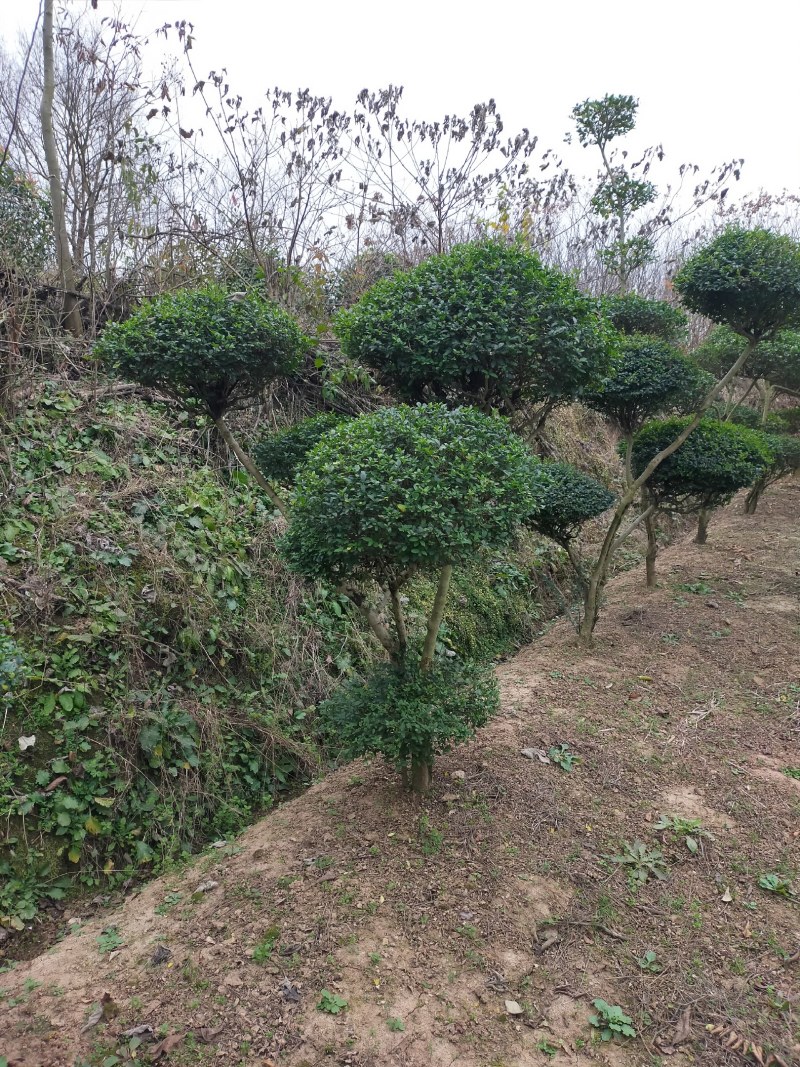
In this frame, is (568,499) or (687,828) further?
(568,499)

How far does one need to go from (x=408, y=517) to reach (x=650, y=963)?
2.02m

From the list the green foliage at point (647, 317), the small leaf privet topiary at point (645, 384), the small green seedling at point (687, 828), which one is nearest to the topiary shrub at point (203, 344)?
the small green seedling at point (687, 828)

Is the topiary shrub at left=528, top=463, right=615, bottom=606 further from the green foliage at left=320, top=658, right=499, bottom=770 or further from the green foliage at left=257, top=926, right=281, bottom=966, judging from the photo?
the green foliage at left=257, top=926, right=281, bottom=966

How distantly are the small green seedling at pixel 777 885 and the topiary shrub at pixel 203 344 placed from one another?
2.98 meters

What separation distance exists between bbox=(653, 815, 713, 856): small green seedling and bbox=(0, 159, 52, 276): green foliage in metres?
6.45

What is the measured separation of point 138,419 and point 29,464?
1121 mm

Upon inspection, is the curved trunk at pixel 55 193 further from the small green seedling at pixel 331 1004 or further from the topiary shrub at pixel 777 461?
the topiary shrub at pixel 777 461

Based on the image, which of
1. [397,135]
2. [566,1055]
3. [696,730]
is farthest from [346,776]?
[397,135]

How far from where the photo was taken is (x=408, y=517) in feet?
9.22

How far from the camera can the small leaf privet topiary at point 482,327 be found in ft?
12.0

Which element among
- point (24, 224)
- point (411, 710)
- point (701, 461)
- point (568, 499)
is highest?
point (24, 224)

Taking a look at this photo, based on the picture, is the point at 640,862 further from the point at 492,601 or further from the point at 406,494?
the point at 492,601

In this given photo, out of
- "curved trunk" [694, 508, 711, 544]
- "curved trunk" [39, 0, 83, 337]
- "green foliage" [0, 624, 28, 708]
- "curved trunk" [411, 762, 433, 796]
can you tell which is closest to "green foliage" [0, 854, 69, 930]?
"green foliage" [0, 624, 28, 708]

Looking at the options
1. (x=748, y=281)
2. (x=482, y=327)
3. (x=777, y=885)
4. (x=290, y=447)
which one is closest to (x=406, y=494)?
(x=482, y=327)
